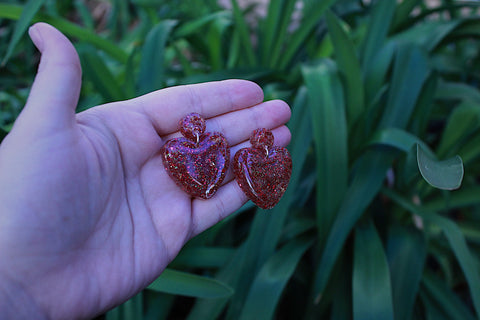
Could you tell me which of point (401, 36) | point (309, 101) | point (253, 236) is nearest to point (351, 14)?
point (401, 36)

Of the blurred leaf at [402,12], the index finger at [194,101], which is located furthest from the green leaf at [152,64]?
the blurred leaf at [402,12]

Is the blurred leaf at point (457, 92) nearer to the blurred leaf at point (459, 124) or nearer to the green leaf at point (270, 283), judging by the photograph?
the blurred leaf at point (459, 124)

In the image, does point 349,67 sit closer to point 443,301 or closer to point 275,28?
point 275,28

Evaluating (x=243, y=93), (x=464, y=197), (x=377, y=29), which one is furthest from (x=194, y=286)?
(x=377, y=29)

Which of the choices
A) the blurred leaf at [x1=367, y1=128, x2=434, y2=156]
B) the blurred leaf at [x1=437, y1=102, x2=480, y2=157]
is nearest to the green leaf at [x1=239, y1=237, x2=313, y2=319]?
the blurred leaf at [x1=367, y1=128, x2=434, y2=156]

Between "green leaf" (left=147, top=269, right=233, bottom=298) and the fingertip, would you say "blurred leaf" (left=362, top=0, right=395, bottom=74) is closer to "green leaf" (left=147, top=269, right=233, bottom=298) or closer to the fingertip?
the fingertip

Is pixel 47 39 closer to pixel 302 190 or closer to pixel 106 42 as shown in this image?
pixel 106 42
